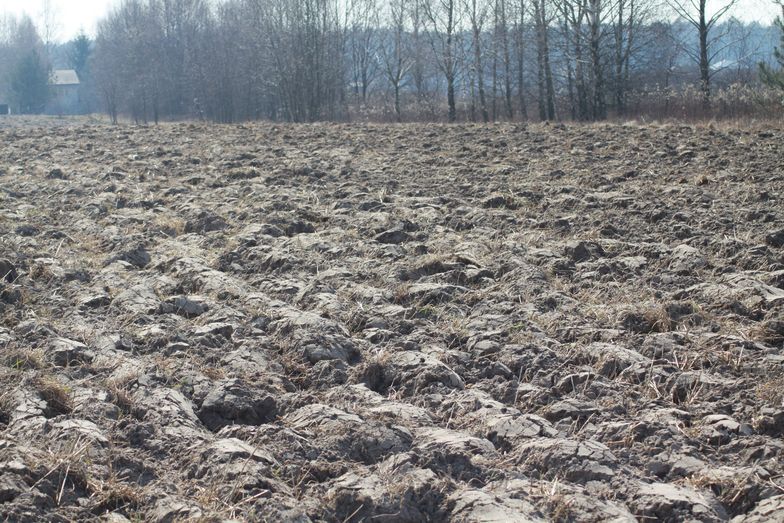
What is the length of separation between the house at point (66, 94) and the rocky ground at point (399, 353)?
7080 cm

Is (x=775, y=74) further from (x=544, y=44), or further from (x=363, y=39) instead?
(x=363, y=39)

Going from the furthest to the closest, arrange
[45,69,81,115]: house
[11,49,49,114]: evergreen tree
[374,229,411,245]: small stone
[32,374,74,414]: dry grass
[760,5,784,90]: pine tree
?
[45,69,81,115]: house → [11,49,49,114]: evergreen tree → [760,5,784,90]: pine tree → [374,229,411,245]: small stone → [32,374,74,414]: dry grass

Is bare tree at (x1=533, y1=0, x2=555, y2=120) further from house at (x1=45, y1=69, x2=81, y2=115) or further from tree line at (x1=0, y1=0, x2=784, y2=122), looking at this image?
house at (x1=45, y1=69, x2=81, y2=115)

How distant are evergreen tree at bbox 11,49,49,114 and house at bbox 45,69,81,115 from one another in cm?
656

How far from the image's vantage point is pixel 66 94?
7906 centimetres

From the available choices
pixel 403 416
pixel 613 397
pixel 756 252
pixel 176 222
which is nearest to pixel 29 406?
pixel 403 416

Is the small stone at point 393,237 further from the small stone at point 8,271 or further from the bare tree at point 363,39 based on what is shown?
the bare tree at point 363,39

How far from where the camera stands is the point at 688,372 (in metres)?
3.94

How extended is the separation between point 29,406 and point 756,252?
194 inches

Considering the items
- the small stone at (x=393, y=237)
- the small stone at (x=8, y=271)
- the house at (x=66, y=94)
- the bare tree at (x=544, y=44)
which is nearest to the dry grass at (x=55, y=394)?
the small stone at (x=8, y=271)

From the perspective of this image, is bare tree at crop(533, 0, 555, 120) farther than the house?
No

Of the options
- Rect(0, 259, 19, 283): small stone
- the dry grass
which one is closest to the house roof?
Rect(0, 259, 19, 283): small stone

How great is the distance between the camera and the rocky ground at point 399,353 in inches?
116

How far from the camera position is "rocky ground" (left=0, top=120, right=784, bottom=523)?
9.64 ft
